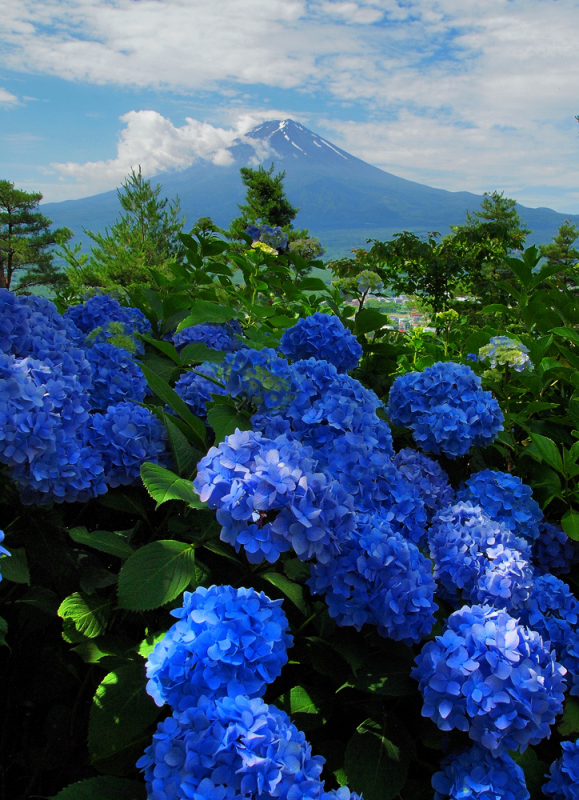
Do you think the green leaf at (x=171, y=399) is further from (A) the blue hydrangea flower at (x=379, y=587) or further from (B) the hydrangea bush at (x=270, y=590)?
(A) the blue hydrangea flower at (x=379, y=587)

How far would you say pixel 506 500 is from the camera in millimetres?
1669

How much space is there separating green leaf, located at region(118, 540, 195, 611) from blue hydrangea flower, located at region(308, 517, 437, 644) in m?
0.26

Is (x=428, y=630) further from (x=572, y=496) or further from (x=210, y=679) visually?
(x=572, y=496)

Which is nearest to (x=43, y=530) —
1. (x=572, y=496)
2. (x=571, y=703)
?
(x=571, y=703)

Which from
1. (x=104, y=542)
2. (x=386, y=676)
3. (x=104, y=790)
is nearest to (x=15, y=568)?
(x=104, y=542)

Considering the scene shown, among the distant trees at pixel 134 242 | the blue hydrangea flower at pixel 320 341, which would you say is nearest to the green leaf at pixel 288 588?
the blue hydrangea flower at pixel 320 341

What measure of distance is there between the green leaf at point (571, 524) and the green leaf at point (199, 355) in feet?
4.05

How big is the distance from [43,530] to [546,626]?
133 centimetres

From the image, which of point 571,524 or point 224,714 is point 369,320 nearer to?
point 571,524

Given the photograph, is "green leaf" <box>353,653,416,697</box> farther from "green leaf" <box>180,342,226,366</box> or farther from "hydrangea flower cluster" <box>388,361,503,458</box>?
"green leaf" <box>180,342,226,366</box>

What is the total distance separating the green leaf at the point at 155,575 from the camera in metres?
1.01

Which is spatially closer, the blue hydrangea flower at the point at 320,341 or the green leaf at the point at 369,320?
the blue hydrangea flower at the point at 320,341

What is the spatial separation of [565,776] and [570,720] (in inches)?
6.2

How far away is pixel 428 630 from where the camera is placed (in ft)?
3.66
